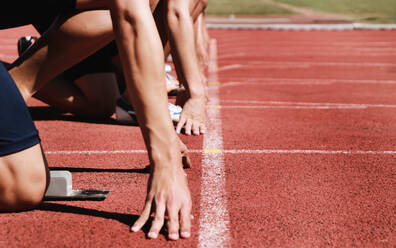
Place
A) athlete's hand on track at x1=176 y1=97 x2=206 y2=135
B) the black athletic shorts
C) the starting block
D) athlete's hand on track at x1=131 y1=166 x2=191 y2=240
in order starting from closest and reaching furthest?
athlete's hand on track at x1=131 y1=166 x2=191 y2=240 → the starting block → the black athletic shorts → athlete's hand on track at x1=176 y1=97 x2=206 y2=135

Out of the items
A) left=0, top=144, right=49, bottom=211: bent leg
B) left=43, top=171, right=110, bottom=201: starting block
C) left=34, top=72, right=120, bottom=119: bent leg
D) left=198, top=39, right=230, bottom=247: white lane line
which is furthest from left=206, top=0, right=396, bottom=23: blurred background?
left=0, top=144, right=49, bottom=211: bent leg

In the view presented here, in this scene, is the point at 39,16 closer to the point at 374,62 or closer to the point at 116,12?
the point at 116,12

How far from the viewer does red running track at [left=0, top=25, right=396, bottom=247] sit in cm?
210

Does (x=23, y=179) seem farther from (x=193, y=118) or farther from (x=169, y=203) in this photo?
(x=193, y=118)

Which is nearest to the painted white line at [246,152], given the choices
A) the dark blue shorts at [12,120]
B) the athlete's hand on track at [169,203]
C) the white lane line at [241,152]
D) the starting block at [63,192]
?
the white lane line at [241,152]

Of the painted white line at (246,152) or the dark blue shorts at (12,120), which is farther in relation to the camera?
the painted white line at (246,152)

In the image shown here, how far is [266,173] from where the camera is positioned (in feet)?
→ 9.47

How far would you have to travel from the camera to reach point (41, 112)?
471 cm

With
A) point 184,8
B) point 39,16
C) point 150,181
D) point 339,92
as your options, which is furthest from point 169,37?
point 339,92

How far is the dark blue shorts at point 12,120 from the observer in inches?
85.2

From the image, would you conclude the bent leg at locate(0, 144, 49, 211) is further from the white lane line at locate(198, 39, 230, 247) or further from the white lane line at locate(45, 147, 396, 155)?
the white lane line at locate(45, 147, 396, 155)

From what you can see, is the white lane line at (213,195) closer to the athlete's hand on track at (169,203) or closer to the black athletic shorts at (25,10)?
the athlete's hand on track at (169,203)

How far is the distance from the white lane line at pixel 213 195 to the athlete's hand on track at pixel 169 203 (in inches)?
4.5

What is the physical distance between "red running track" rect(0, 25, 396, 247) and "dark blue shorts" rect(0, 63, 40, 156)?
32 cm
